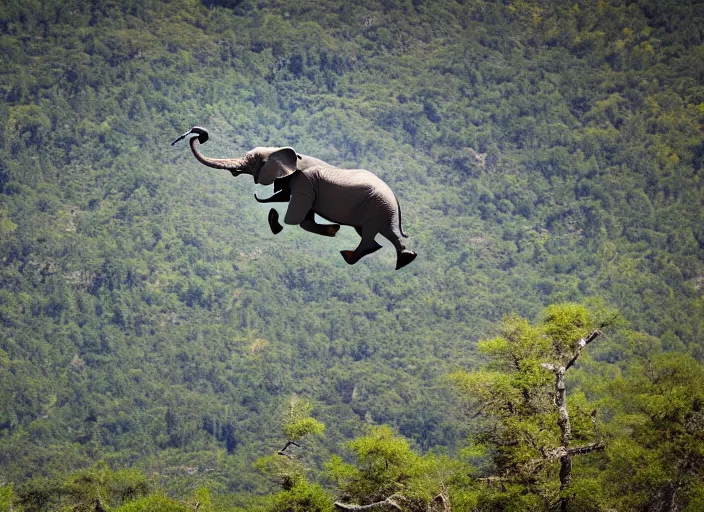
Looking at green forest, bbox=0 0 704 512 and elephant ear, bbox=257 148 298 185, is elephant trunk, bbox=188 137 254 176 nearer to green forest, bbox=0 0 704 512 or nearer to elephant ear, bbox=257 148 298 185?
elephant ear, bbox=257 148 298 185

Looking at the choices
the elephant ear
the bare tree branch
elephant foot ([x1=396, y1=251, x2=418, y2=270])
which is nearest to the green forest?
the bare tree branch

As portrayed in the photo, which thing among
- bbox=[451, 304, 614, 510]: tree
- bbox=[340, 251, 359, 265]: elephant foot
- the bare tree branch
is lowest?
bbox=[451, 304, 614, 510]: tree

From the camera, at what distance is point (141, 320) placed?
13338cm

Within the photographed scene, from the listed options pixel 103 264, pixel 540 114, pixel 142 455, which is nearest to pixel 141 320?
pixel 103 264

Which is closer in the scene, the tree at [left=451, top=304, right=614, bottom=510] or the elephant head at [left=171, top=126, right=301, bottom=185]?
the elephant head at [left=171, top=126, right=301, bottom=185]

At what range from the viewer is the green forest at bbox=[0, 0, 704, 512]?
116 metres

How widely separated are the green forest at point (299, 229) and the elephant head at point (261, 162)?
49.6 metres

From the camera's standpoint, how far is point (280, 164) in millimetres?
16312

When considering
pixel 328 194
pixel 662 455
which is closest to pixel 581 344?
pixel 662 455

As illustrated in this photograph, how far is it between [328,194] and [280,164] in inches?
22.9

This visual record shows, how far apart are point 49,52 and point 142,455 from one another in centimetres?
6992

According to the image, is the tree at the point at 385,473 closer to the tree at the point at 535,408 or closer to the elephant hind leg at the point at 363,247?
the tree at the point at 535,408

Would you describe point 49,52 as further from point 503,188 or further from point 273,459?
point 273,459

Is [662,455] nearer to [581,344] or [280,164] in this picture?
[581,344]
